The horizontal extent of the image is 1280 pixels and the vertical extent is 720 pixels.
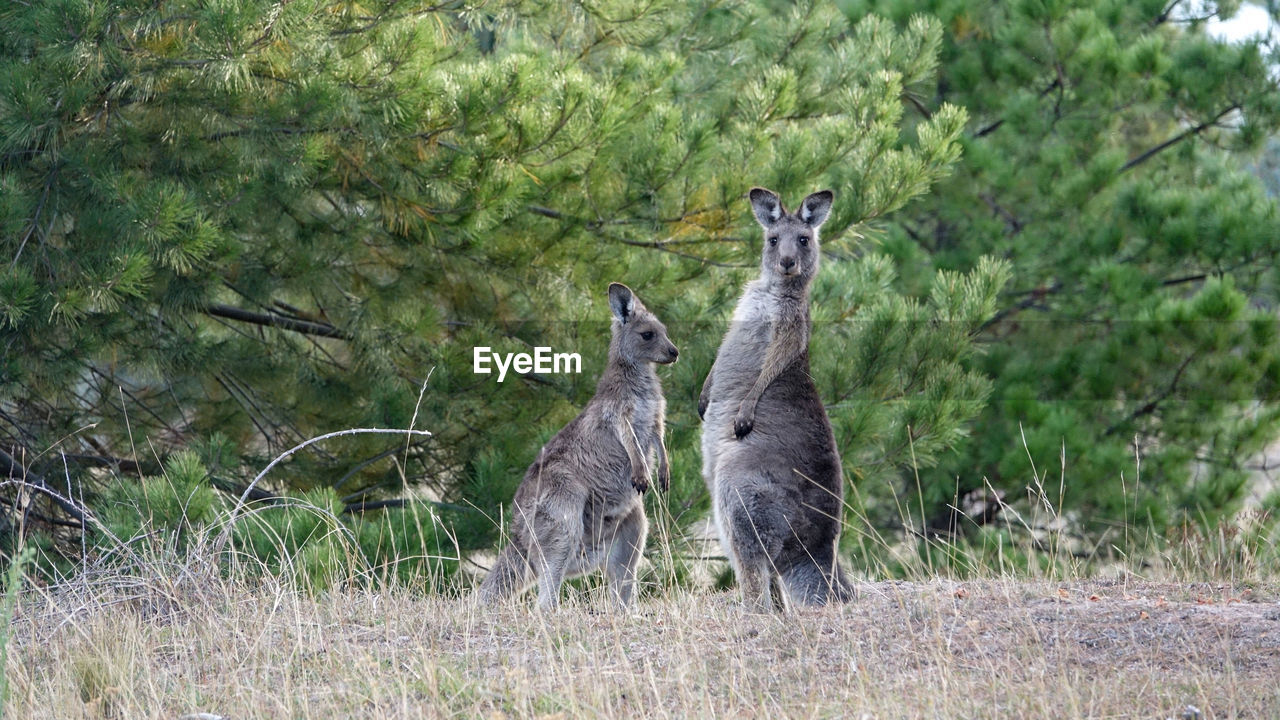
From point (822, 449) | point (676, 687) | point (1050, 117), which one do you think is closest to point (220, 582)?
point (676, 687)

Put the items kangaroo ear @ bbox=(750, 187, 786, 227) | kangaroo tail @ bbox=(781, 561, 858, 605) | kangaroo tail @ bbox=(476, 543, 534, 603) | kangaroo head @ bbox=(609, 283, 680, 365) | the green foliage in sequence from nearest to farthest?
kangaroo tail @ bbox=(781, 561, 858, 605) → kangaroo tail @ bbox=(476, 543, 534, 603) → kangaroo ear @ bbox=(750, 187, 786, 227) → kangaroo head @ bbox=(609, 283, 680, 365) → the green foliage

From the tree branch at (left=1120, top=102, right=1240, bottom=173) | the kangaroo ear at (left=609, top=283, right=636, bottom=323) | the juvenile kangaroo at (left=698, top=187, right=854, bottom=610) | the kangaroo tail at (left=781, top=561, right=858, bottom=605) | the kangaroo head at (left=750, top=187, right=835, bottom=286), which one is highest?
the tree branch at (left=1120, top=102, right=1240, bottom=173)

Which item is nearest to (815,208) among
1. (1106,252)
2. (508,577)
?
(508,577)

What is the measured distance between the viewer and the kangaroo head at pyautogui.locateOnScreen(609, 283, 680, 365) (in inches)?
290

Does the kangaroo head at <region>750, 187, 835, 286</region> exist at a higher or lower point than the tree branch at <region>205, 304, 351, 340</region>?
higher

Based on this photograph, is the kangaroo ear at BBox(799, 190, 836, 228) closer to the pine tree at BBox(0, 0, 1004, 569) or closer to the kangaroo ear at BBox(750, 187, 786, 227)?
the kangaroo ear at BBox(750, 187, 786, 227)

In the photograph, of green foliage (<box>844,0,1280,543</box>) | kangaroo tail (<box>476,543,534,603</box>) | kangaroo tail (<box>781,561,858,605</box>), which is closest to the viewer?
kangaroo tail (<box>781,561,858,605</box>)

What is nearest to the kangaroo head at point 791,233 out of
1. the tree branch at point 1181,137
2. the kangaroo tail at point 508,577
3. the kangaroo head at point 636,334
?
the kangaroo head at point 636,334

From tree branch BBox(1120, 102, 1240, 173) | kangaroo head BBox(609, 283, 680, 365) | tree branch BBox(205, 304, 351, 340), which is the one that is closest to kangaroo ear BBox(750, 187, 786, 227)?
kangaroo head BBox(609, 283, 680, 365)

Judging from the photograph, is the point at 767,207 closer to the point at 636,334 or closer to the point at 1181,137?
the point at 636,334

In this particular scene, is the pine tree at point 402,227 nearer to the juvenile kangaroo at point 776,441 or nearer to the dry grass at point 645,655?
the dry grass at point 645,655

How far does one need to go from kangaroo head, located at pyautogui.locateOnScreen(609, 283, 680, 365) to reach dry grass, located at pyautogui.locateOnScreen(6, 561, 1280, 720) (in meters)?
1.51

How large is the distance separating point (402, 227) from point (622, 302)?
2536mm

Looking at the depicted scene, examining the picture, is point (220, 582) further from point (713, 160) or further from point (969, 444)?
point (969, 444)
